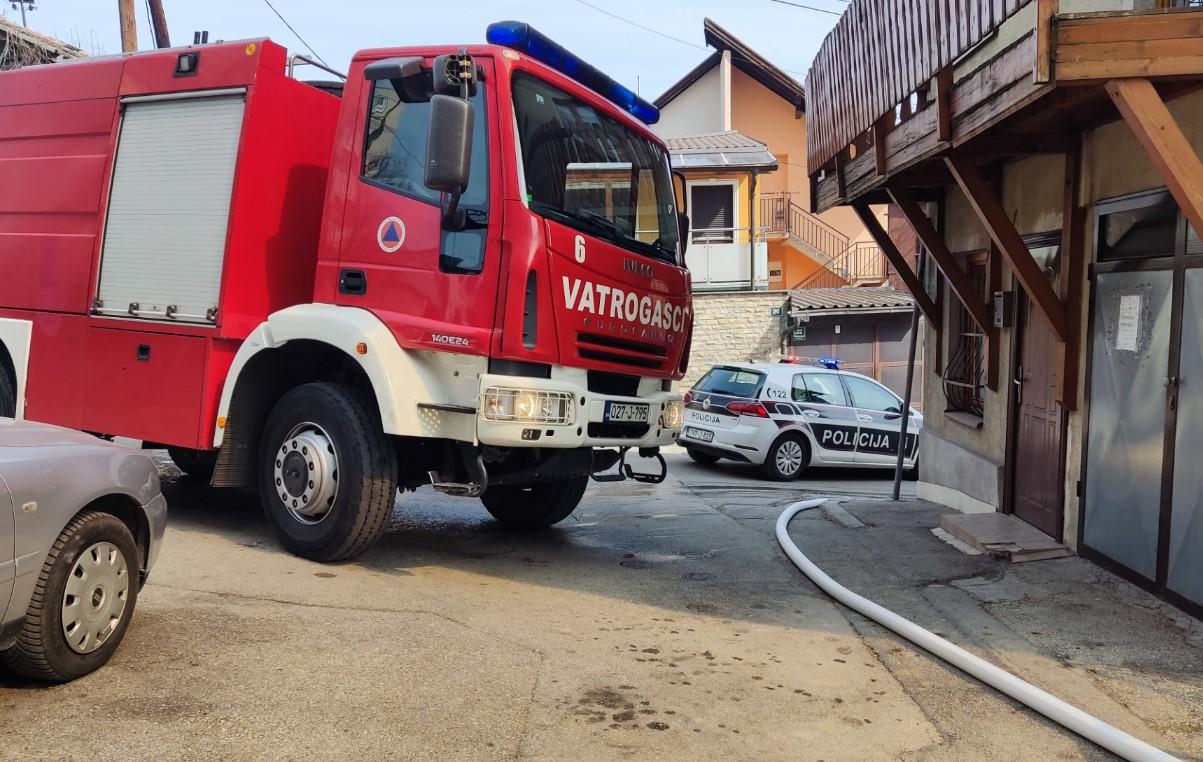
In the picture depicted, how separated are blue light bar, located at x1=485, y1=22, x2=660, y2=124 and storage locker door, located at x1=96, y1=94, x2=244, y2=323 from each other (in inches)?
69.9

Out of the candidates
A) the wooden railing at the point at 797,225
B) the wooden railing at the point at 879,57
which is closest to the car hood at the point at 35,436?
the wooden railing at the point at 879,57

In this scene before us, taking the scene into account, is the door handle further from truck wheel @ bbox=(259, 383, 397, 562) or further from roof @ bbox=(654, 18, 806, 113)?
roof @ bbox=(654, 18, 806, 113)

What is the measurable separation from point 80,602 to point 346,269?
8.94ft

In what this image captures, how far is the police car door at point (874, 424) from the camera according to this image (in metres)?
13.8

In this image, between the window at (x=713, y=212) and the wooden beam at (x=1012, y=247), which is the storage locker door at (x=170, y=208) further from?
the window at (x=713, y=212)

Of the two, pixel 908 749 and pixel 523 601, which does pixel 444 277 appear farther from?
pixel 908 749

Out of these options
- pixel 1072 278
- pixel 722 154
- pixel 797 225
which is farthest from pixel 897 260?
pixel 797 225

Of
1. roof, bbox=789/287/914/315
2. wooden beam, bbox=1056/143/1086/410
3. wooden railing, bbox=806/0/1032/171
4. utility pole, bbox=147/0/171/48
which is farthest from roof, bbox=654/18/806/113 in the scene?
wooden beam, bbox=1056/143/1086/410

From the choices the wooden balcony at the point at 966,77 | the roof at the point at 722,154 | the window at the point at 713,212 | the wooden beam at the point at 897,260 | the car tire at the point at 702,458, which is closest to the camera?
the wooden balcony at the point at 966,77

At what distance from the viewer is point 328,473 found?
605cm

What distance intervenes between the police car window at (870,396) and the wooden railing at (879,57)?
4.93m

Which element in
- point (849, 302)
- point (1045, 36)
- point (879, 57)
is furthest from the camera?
point (849, 302)

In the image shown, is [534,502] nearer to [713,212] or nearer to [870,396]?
[870,396]

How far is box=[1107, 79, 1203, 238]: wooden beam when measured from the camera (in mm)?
4316
